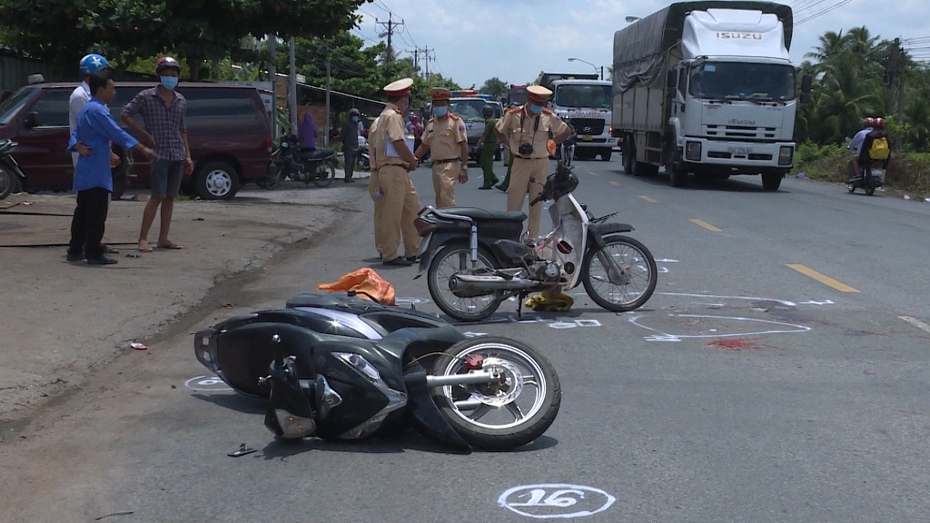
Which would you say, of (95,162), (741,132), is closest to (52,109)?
(95,162)

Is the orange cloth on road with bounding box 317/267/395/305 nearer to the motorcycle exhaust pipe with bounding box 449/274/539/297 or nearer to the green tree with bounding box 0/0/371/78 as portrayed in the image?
the motorcycle exhaust pipe with bounding box 449/274/539/297

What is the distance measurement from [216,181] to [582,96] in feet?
75.8

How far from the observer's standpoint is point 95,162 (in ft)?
33.7

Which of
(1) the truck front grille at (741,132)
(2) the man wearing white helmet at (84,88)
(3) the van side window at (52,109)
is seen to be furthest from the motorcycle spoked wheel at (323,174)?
(2) the man wearing white helmet at (84,88)

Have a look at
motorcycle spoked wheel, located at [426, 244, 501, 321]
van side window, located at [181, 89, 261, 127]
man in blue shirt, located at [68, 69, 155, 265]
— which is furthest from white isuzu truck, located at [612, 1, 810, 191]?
A: motorcycle spoked wheel, located at [426, 244, 501, 321]

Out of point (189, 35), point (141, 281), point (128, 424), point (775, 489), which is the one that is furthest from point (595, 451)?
point (189, 35)

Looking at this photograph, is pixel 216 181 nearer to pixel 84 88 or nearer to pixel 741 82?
pixel 84 88

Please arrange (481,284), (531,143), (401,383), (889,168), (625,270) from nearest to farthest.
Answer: (401,383), (481,284), (625,270), (531,143), (889,168)

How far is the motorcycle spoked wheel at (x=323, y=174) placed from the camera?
78.6 ft

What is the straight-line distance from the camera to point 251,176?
19328 millimetres

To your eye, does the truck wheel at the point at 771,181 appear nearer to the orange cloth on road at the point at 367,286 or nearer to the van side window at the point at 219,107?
the van side window at the point at 219,107

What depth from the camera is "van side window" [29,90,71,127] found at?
1795cm

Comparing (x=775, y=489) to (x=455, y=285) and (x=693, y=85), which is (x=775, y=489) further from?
(x=693, y=85)

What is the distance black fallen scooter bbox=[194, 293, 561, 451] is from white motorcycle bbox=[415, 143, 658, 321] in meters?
2.85
